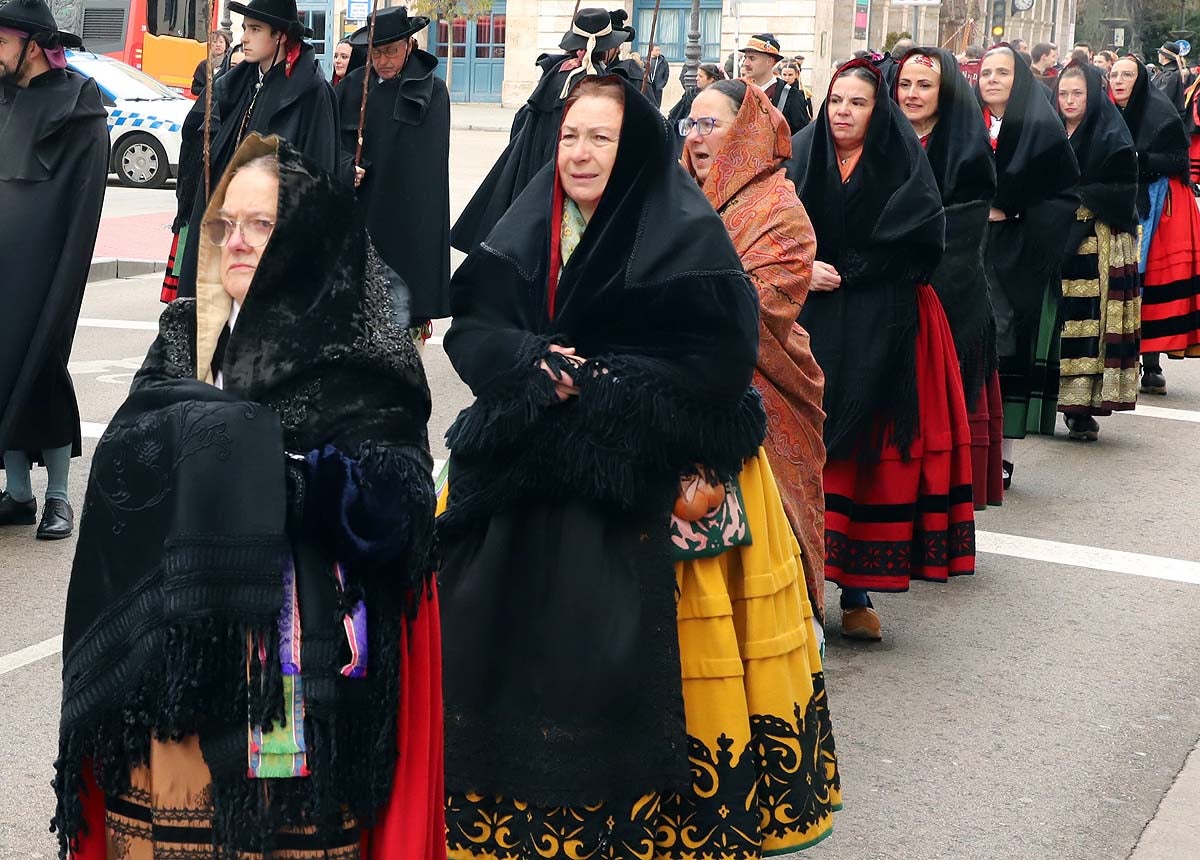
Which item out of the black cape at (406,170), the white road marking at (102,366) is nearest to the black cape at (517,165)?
the black cape at (406,170)

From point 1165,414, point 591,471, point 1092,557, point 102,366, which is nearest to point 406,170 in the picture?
point 102,366

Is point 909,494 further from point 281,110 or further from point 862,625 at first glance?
point 281,110

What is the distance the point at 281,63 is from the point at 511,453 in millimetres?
4997

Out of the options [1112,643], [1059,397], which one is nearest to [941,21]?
[1059,397]

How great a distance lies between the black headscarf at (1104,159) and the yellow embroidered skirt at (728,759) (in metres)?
6.22

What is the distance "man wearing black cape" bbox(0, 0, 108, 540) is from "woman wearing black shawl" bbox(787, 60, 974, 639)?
2.89m

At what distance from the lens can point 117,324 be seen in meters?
12.5

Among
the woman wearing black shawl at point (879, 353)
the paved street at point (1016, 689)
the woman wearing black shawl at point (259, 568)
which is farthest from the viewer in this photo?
the woman wearing black shawl at point (879, 353)

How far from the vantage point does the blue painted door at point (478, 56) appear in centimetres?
4725

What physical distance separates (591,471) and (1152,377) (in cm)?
913

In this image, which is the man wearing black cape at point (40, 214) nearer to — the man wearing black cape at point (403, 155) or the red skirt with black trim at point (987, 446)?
the man wearing black cape at point (403, 155)

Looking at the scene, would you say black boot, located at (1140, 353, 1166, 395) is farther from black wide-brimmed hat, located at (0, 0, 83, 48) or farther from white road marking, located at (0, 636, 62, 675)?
white road marking, located at (0, 636, 62, 675)

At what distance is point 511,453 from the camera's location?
384cm

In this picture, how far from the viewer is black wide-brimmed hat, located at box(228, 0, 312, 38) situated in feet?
26.6
